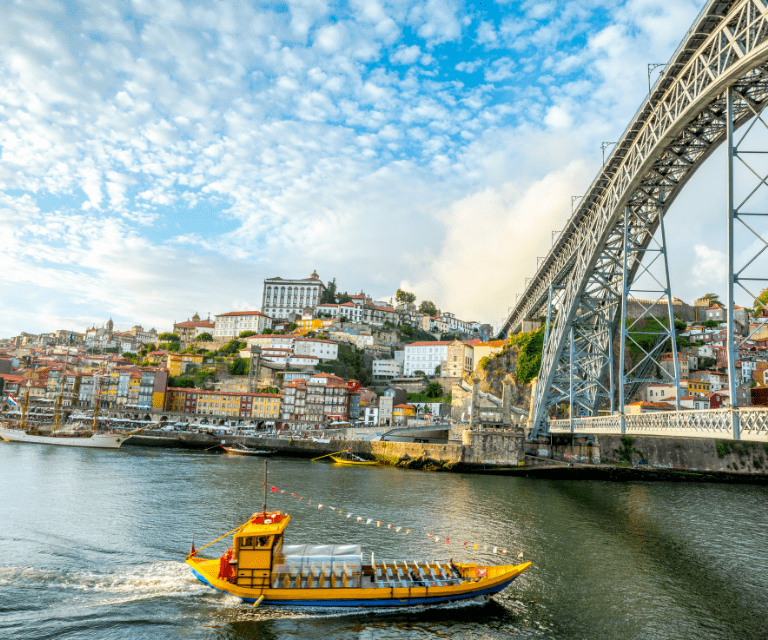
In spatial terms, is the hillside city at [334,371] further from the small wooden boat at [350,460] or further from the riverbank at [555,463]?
the small wooden boat at [350,460]

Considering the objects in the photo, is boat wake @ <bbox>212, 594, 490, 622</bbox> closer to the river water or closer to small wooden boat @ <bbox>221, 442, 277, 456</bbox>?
the river water

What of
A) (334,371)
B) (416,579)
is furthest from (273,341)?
(416,579)

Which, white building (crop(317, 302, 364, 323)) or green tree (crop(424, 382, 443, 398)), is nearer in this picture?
green tree (crop(424, 382, 443, 398))

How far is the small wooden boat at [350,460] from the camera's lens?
42719 mm

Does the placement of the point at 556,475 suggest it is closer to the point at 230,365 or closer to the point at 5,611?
the point at 5,611

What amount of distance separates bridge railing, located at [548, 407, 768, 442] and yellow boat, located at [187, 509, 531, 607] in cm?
618

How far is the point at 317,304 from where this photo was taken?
327ft

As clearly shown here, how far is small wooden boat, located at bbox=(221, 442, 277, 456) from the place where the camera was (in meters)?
47.1

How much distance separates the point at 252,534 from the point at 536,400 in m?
28.8

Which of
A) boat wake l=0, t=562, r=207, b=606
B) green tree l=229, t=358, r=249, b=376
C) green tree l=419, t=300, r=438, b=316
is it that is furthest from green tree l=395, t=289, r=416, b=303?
boat wake l=0, t=562, r=207, b=606

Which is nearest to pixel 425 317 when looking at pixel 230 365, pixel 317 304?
pixel 317 304

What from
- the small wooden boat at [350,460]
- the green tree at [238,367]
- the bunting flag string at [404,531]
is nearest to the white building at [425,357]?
the green tree at [238,367]

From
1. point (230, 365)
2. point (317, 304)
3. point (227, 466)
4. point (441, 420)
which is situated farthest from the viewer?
point (317, 304)

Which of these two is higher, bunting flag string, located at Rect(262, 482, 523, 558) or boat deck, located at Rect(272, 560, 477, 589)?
boat deck, located at Rect(272, 560, 477, 589)
